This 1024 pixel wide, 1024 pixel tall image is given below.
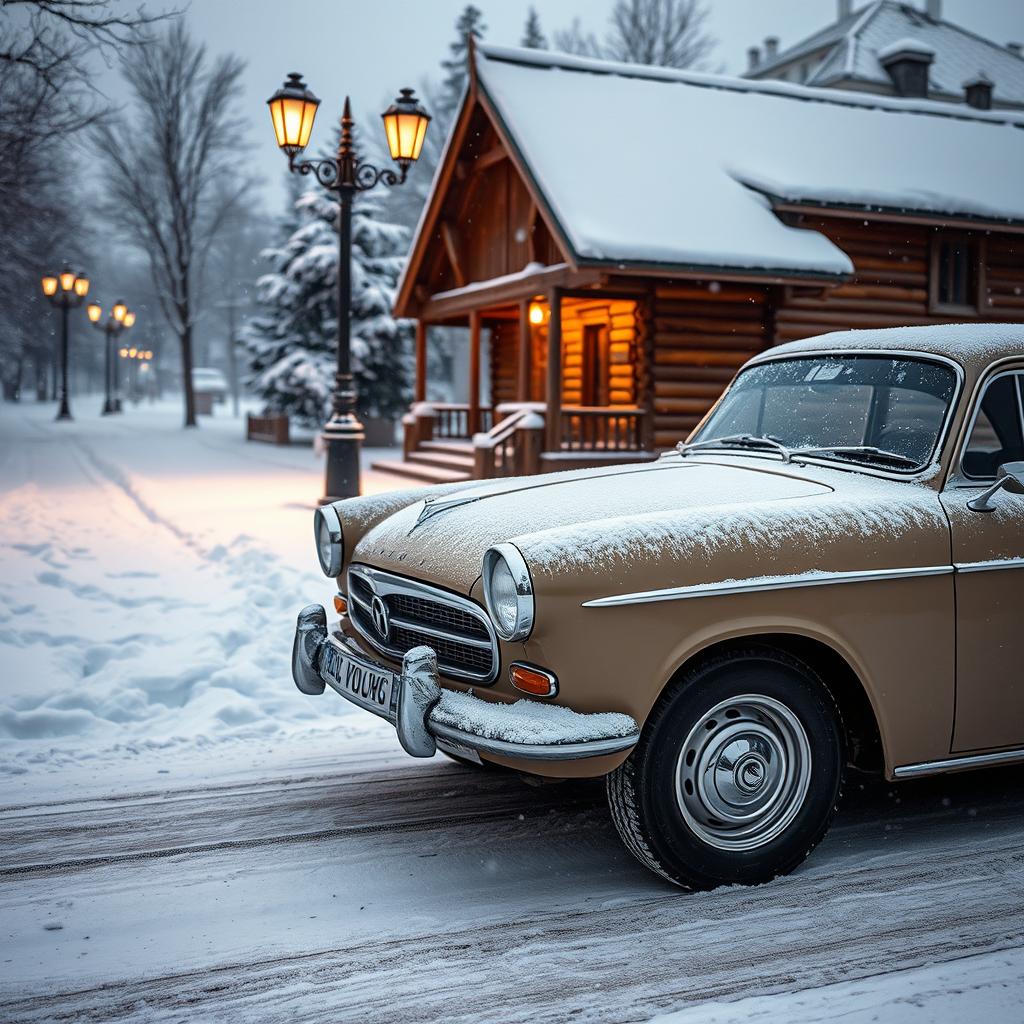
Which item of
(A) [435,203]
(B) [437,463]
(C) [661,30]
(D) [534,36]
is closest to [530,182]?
(A) [435,203]

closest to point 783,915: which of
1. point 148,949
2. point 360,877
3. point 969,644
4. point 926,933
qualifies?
point 926,933

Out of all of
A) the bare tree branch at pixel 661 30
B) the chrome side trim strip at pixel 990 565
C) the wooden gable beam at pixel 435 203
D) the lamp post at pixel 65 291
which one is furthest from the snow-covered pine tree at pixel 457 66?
the chrome side trim strip at pixel 990 565

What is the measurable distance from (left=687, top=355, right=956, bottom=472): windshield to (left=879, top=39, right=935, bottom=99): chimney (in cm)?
3032

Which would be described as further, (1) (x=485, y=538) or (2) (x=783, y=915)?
(1) (x=485, y=538)

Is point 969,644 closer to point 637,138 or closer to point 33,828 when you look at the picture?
point 33,828

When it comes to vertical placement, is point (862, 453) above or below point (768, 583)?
above

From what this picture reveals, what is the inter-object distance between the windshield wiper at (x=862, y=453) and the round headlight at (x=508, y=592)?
1532 mm

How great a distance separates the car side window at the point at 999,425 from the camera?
4270 mm

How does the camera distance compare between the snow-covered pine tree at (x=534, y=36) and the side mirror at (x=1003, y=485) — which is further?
the snow-covered pine tree at (x=534, y=36)

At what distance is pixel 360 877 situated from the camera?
13.1ft

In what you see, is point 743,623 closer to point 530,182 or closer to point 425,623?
point 425,623

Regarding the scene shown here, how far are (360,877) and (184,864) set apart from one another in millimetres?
627

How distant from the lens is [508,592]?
3.62 metres

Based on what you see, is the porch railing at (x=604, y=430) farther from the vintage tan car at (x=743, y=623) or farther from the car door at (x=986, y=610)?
the car door at (x=986, y=610)
